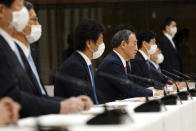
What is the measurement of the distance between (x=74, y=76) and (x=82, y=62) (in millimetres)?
163

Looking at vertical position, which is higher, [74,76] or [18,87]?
[18,87]

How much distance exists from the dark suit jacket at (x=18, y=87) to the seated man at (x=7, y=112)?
1.35 feet

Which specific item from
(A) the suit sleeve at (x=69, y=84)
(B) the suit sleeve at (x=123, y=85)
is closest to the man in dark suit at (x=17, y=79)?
(A) the suit sleeve at (x=69, y=84)

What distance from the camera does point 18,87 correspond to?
2.74 meters

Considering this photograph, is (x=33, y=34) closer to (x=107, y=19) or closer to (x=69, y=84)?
(x=69, y=84)

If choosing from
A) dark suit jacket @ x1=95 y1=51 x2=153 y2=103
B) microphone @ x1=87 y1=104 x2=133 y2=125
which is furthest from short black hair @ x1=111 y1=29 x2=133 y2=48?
microphone @ x1=87 y1=104 x2=133 y2=125

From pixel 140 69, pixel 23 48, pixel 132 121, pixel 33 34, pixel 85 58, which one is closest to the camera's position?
pixel 132 121

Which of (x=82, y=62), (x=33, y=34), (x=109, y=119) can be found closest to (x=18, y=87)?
(x=109, y=119)

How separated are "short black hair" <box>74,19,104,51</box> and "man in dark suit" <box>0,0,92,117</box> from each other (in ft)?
4.37

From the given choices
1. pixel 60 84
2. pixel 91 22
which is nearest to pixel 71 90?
pixel 60 84

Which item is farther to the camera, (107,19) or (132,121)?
(107,19)

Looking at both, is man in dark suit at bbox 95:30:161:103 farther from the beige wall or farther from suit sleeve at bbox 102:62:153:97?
the beige wall

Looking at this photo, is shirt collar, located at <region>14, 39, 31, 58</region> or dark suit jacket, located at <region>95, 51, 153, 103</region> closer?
shirt collar, located at <region>14, 39, 31, 58</region>

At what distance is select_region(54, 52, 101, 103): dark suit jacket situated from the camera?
13.1 ft
